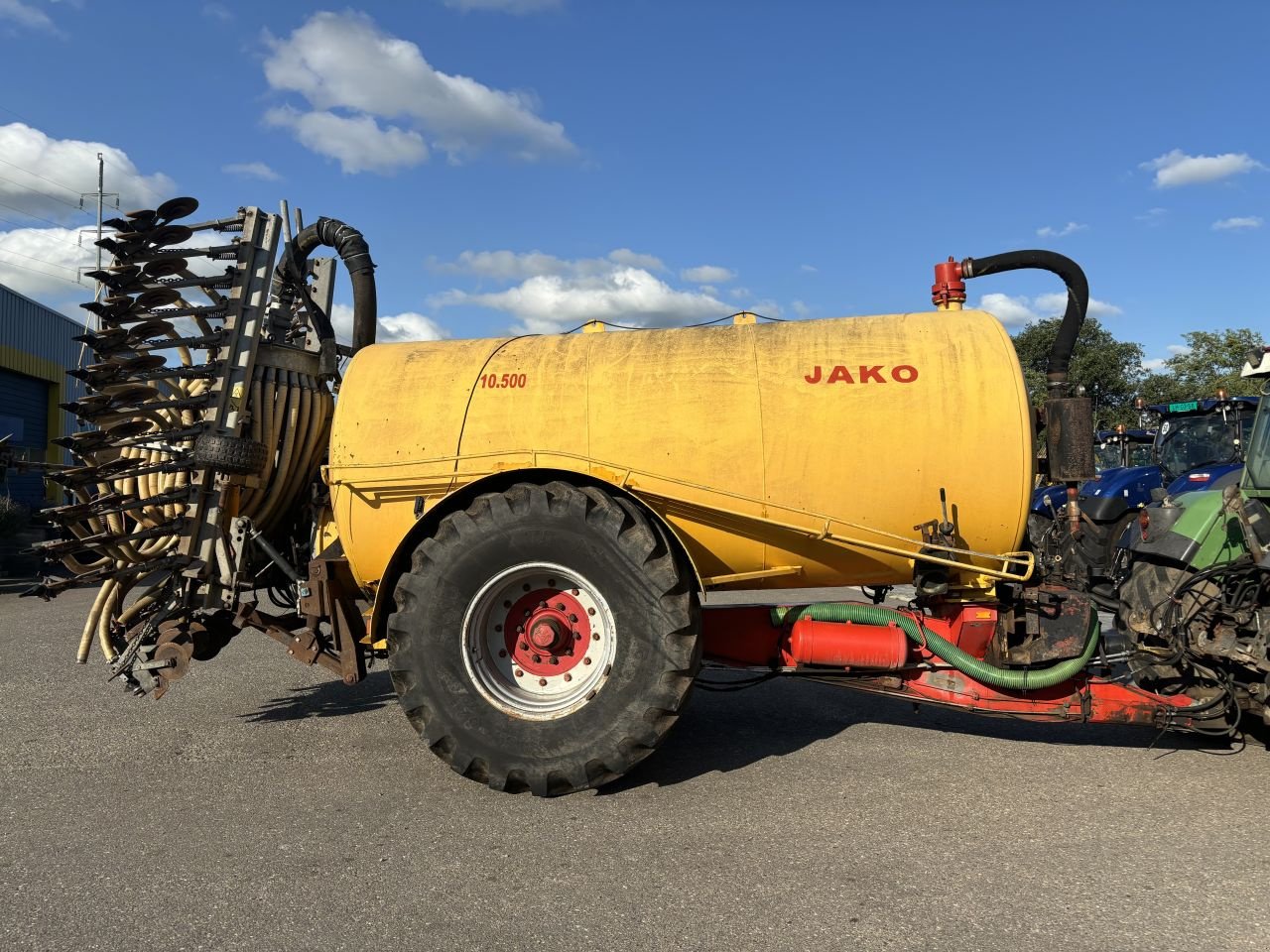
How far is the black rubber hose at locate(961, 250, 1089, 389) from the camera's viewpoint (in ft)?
15.7

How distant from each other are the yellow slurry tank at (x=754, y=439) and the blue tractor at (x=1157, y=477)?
6.57 meters

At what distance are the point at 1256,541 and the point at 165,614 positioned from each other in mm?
6170

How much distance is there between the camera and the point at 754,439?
444 cm

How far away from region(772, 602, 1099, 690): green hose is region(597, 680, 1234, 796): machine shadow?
962mm

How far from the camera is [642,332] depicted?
4922 mm

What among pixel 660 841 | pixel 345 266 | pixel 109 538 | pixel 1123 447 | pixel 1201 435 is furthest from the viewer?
pixel 1123 447

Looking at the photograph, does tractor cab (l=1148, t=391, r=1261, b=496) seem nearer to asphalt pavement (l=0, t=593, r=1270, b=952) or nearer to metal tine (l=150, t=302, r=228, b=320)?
asphalt pavement (l=0, t=593, r=1270, b=952)

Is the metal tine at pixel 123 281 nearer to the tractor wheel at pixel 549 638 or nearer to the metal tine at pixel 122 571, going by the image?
the metal tine at pixel 122 571

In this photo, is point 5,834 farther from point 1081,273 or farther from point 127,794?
point 1081,273

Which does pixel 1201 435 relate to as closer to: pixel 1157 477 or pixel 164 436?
pixel 1157 477

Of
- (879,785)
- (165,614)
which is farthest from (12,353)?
(879,785)

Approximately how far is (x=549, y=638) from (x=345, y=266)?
127 inches

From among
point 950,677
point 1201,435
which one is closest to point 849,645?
point 950,677

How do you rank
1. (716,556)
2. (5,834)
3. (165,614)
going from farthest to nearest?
(165,614), (716,556), (5,834)
